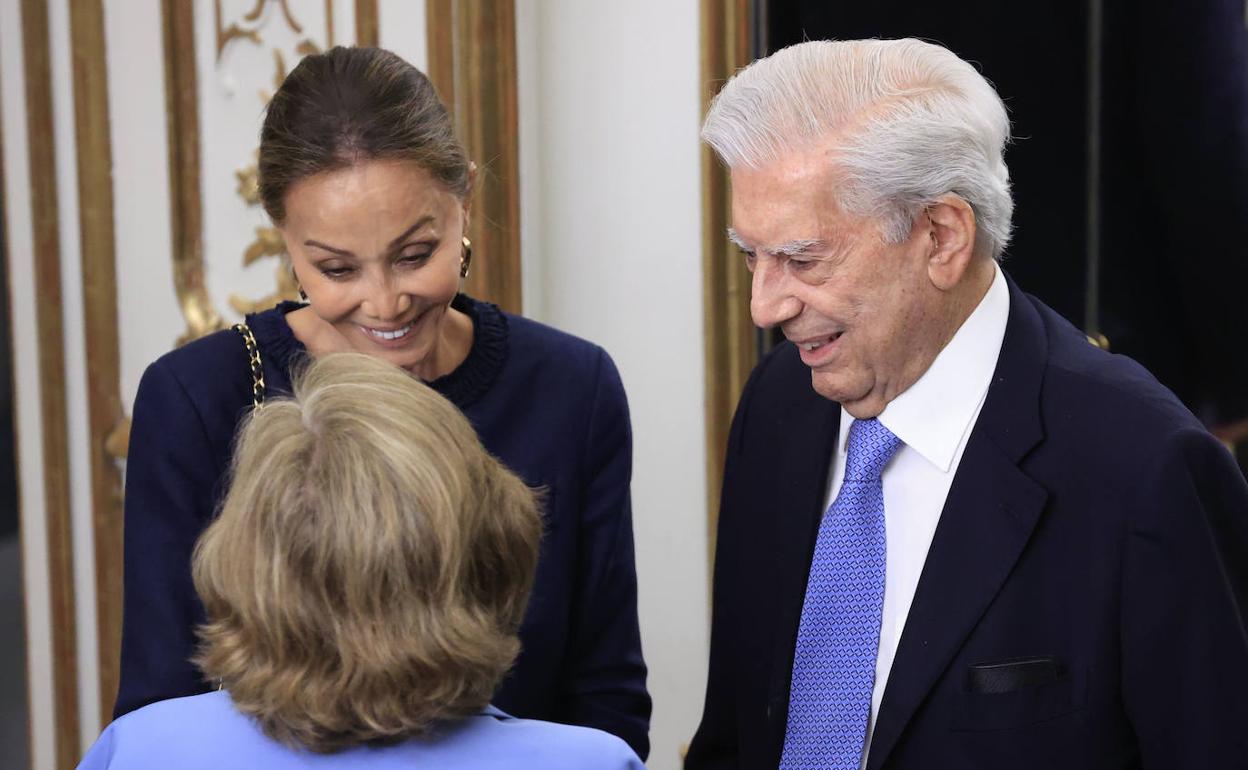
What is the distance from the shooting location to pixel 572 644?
214cm

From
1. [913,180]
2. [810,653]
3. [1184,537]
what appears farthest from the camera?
[810,653]

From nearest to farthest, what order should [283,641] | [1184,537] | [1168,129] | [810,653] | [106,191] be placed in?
1. [283,641]
2. [1184,537]
3. [810,653]
4. [1168,129]
5. [106,191]

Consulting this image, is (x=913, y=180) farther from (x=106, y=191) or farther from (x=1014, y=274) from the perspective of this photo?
(x=106, y=191)

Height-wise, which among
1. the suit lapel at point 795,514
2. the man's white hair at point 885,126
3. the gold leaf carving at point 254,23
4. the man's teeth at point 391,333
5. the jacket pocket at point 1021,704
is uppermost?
the gold leaf carving at point 254,23

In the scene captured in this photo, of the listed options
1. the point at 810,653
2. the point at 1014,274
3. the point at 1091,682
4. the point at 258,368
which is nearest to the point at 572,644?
the point at 810,653

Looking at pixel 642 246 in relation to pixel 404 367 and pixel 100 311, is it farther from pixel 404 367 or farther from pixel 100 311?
pixel 404 367

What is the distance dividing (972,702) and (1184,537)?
297 mm

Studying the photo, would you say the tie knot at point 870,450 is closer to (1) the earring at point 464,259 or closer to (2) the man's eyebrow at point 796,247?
(2) the man's eyebrow at point 796,247

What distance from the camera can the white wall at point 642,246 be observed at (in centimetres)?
365

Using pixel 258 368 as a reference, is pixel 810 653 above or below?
below

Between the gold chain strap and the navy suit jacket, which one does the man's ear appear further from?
the gold chain strap

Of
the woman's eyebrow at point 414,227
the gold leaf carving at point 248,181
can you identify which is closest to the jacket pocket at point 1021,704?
the woman's eyebrow at point 414,227

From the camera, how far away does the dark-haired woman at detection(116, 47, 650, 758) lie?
198cm

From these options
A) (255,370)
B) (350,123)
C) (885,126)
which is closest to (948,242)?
(885,126)
